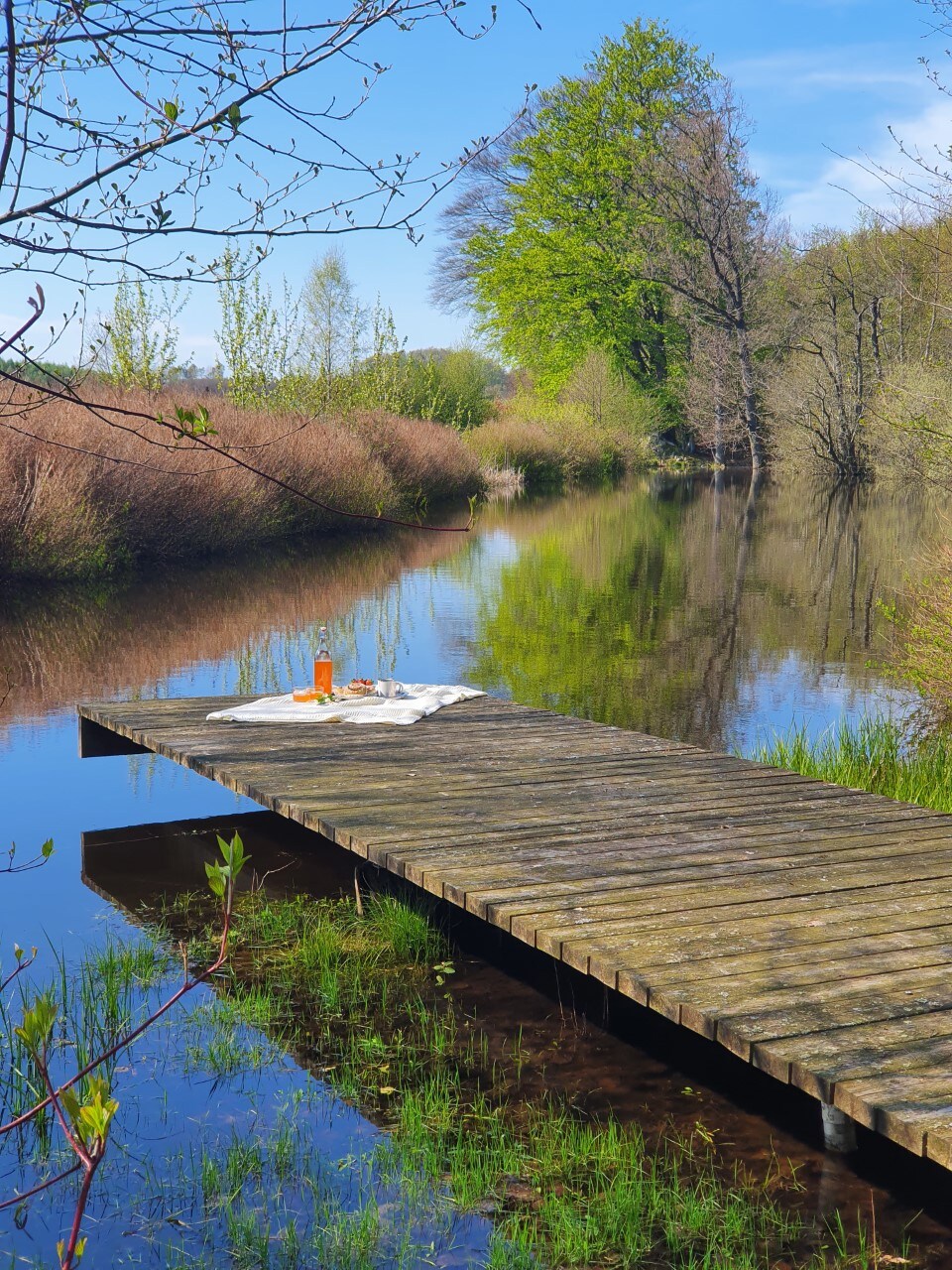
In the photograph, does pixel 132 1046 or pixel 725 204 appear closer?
pixel 132 1046

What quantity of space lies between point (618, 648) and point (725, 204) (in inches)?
1160

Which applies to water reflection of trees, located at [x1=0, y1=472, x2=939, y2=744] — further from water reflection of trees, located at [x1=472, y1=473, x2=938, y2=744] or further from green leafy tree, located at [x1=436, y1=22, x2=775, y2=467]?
green leafy tree, located at [x1=436, y1=22, x2=775, y2=467]

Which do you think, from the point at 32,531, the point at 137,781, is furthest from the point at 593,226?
the point at 137,781

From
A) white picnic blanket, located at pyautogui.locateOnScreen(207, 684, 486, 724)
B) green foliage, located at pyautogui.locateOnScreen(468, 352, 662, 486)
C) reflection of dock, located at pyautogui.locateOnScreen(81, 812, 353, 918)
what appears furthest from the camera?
green foliage, located at pyautogui.locateOnScreen(468, 352, 662, 486)

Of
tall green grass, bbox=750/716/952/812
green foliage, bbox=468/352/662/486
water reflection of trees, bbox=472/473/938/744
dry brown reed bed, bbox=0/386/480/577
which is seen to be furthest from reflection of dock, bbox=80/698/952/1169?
green foliage, bbox=468/352/662/486

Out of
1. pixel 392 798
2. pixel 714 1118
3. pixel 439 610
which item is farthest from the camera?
pixel 439 610

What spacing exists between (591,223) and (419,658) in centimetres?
3567

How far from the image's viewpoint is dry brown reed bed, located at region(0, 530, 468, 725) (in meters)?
11.1

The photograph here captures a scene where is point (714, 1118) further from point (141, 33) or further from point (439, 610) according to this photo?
point (439, 610)

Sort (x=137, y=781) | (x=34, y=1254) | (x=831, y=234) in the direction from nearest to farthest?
(x=34, y=1254) → (x=137, y=781) → (x=831, y=234)

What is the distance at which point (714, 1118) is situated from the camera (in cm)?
399

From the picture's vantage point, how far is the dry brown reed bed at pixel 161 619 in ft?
36.4

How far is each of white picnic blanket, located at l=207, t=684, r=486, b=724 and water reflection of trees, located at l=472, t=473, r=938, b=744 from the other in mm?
2103

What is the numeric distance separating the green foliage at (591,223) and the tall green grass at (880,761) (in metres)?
35.3
